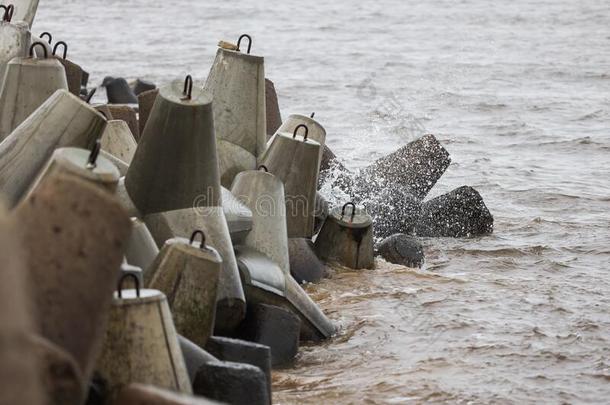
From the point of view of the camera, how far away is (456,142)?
12.2 meters

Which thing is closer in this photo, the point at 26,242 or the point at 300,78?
the point at 26,242

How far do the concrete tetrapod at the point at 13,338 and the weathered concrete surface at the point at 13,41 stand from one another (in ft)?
15.2

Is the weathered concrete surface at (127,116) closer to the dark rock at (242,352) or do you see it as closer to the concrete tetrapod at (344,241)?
the concrete tetrapod at (344,241)

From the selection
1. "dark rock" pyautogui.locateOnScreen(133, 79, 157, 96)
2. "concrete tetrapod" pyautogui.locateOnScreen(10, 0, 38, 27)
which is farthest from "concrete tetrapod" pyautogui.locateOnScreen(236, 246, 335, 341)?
"dark rock" pyautogui.locateOnScreen(133, 79, 157, 96)

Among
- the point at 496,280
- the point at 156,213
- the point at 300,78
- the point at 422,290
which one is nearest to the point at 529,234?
the point at 496,280

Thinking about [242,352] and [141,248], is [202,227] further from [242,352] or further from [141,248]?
[242,352]

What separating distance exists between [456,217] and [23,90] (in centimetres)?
338

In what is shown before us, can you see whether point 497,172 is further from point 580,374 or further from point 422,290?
point 580,374

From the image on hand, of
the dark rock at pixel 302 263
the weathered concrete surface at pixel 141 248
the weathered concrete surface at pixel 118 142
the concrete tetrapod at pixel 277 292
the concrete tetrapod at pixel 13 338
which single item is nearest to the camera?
the concrete tetrapod at pixel 13 338

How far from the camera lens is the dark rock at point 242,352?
445 centimetres

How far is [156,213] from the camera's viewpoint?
5.44 meters

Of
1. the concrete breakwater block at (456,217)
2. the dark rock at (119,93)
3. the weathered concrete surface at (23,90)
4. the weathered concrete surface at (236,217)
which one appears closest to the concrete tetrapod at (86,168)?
the weathered concrete surface at (236,217)

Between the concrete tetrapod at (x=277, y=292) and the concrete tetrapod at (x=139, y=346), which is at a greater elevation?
the concrete tetrapod at (x=139, y=346)

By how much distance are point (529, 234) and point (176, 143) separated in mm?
3756
